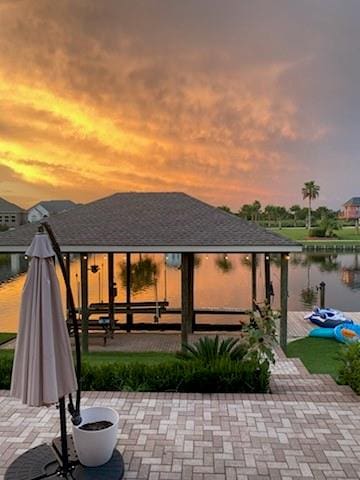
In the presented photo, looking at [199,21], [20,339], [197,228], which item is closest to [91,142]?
[199,21]

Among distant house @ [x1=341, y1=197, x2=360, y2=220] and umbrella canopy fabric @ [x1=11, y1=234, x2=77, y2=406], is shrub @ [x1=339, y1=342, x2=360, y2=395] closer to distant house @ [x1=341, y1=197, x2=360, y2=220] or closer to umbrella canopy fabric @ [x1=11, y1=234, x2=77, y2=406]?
umbrella canopy fabric @ [x1=11, y1=234, x2=77, y2=406]

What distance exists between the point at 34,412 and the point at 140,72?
41.5 ft

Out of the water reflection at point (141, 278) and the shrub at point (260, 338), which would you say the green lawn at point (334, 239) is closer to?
the water reflection at point (141, 278)

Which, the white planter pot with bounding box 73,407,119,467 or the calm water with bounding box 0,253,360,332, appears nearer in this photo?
the white planter pot with bounding box 73,407,119,467

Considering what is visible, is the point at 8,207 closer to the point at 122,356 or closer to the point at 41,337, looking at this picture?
the point at 122,356

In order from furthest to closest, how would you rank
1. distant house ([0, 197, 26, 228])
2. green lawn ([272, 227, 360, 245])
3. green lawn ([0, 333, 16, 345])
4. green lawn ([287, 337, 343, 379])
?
distant house ([0, 197, 26, 228]), green lawn ([272, 227, 360, 245]), green lawn ([0, 333, 16, 345]), green lawn ([287, 337, 343, 379])

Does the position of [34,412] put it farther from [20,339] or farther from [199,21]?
[199,21]

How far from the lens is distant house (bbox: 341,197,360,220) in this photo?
112 metres

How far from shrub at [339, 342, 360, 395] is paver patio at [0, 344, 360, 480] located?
16 cm

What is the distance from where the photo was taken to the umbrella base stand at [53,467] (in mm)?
3475

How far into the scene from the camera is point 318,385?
19.7 feet

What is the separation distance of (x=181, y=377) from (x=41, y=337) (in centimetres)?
288

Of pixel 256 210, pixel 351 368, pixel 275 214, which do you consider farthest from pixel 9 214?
pixel 351 368

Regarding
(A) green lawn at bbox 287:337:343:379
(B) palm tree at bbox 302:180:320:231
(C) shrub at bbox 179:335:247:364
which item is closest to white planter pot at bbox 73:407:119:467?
(C) shrub at bbox 179:335:247:364
